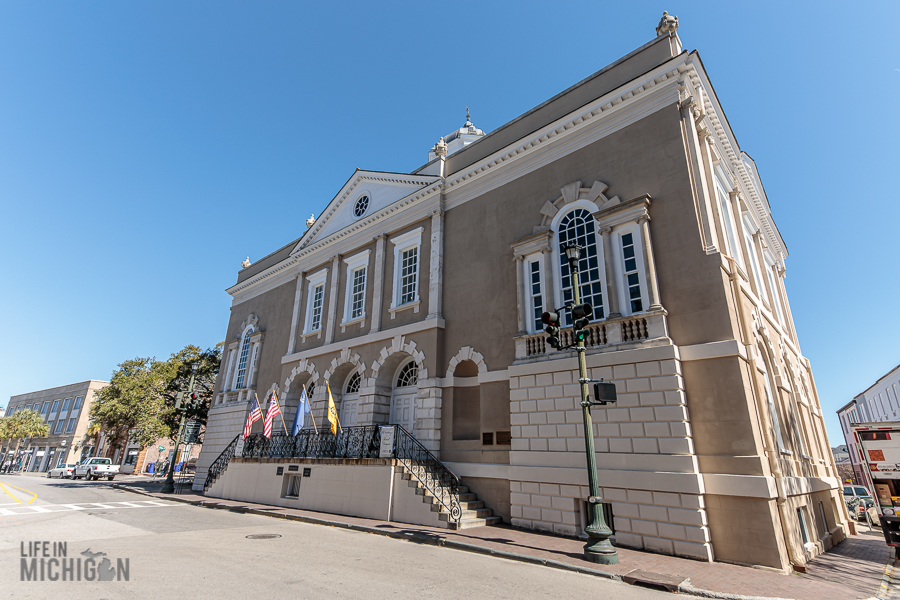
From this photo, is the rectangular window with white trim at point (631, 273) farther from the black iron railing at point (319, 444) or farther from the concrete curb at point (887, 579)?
the black iron railing at point (319, 444)

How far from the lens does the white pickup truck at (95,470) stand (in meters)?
40.0

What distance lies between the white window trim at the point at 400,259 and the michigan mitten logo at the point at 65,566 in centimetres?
1250

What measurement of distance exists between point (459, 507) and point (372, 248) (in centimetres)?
1300

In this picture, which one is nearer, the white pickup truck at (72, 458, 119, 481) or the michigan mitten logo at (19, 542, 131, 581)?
the michigan mitten logo at (19, 542, 131, 581)

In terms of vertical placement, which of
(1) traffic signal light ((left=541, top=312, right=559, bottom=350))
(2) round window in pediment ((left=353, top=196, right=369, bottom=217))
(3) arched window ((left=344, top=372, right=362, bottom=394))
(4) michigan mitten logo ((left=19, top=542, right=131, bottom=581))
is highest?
(2) round window in pediment ((left=353, top=196, right=369, bottom=217))

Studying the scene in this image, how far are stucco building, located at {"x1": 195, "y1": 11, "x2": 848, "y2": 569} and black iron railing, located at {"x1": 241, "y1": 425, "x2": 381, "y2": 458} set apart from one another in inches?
53.2

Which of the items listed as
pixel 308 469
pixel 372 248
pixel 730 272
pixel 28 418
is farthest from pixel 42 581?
pixel 28 418

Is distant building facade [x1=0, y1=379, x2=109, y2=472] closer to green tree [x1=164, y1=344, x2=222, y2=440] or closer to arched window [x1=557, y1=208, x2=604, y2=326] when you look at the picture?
green tree [x1=164, y1=344, x2=222, y2=440]

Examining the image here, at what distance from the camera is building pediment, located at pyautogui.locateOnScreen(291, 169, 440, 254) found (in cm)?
2149

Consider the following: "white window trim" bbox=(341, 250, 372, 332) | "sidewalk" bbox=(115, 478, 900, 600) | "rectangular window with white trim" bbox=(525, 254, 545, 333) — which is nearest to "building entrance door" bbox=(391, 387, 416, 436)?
"white window trim" bbox=(341, 250, 372, 332)

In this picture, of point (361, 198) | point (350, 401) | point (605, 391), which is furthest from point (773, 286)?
point (361, 198)

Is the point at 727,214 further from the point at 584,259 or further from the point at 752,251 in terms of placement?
the point at 584,259

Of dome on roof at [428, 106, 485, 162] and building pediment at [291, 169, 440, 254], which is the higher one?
dome on roof at [428, 106, 485, 162]

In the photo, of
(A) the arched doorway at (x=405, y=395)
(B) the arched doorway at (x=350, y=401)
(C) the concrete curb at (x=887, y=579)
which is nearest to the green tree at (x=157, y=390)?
(B) the arched doorway at (x=350, y=401)
